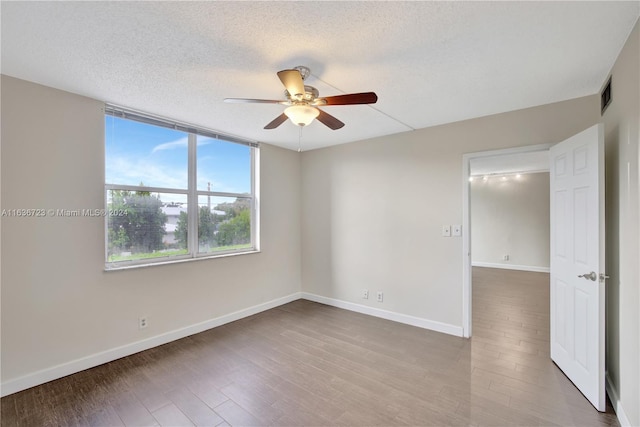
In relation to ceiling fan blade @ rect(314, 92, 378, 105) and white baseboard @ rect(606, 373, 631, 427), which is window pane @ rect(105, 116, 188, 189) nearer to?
ceiling fan blade @ rect(314, 92, 378, 105)

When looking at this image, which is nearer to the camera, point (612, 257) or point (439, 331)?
point (612, 257)

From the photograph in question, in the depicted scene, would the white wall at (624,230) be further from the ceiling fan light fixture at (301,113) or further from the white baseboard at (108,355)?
the white baseboard at (108,355)

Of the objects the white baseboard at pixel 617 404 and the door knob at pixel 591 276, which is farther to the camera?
the door knob at pixel 591 276

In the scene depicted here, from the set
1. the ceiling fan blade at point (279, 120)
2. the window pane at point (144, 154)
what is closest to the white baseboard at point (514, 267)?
the ceiling fan blade at point (279, 120)

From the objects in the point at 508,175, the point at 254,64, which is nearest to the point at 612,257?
the point at 254,64

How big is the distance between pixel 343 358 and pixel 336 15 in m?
2.84

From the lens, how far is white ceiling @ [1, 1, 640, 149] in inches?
60.4

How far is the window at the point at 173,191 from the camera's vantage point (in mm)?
2918

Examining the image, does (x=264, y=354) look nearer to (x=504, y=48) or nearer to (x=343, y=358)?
(x=343, y=358)

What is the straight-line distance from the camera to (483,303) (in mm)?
4598

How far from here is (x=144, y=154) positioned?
10.2 ft

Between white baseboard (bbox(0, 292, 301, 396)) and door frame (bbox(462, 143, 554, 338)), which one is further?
door frame (bbox(462, 143, 554, 338))

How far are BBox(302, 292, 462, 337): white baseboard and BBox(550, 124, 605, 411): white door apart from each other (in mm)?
985

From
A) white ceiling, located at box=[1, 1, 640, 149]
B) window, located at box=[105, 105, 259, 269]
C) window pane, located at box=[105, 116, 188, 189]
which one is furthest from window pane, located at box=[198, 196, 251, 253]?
white ceiling, located at box=[1, 1, 640, 149]
